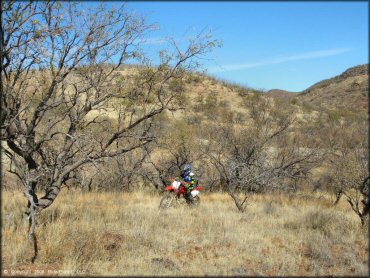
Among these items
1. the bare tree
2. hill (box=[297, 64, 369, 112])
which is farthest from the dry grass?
hill (box=[297, 64, 369, 112])

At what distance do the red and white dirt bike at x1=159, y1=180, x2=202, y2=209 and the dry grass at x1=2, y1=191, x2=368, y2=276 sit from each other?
1.58 feet

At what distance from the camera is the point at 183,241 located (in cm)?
771

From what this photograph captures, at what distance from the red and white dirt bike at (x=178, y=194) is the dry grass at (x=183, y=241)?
48 centimetres

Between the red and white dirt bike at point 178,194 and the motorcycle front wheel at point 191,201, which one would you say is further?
the motorcycle front wheel at point 191,201

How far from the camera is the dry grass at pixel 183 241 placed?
5.97m

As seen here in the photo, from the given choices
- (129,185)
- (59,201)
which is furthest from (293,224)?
(129,185)

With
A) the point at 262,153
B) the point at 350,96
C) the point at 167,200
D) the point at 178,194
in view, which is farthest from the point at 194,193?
the point at 350,96

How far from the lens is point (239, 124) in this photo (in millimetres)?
18672

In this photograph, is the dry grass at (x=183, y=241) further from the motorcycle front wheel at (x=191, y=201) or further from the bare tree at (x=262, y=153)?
the bare tree at (x=262, y=153)

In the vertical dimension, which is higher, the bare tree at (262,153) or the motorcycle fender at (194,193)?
the bare tree at (262,153)

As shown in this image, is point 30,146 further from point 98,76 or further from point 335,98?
point 335,98

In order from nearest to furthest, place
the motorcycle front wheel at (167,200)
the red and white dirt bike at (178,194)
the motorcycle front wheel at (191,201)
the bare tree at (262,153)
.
→ the motorcycle front wheel at (167,200)
the red and white dirt bike at (178,194)
the motorcycle front wheel at (191,201)
the bare tree at (262,153)

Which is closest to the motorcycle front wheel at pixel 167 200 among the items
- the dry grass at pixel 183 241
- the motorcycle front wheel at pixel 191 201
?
the dry grass at pixel 183 241

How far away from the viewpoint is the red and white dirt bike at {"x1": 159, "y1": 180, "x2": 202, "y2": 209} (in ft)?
37.1
